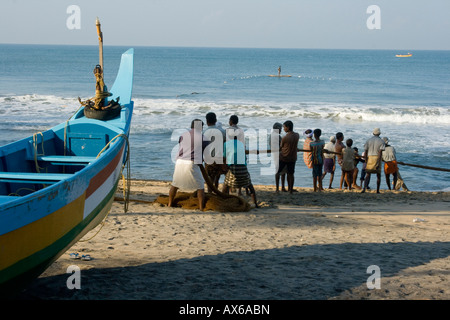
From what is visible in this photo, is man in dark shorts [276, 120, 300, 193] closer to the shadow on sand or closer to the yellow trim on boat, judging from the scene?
the shadow on sand

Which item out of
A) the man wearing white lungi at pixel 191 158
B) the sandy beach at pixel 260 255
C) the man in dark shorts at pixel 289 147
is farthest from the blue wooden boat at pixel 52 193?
the man in dark shorts at pixel 289 147

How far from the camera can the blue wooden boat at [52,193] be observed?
3982 mm

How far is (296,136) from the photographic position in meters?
10.7

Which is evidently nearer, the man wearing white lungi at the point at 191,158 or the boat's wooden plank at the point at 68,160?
the boat's wooden plank at the point at 68,160

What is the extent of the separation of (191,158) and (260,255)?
2.50 meters

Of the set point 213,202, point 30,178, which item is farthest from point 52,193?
point 213,202

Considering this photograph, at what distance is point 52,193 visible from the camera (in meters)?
4.29

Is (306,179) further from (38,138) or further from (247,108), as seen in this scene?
(247,108)

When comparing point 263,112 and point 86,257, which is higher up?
point 263,112

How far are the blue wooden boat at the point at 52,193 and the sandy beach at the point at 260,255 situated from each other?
1.90ft

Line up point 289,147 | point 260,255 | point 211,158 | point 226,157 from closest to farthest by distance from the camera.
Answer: point 260,255 < point 226,157 < point 211,158 < point 289,147

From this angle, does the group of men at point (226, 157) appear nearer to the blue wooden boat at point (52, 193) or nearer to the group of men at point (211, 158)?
the group of men at point (211, 158)

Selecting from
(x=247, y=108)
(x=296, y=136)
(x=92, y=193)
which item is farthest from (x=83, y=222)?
(x=247, y=108)

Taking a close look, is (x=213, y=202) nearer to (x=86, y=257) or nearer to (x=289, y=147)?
(x=289, y=147)
